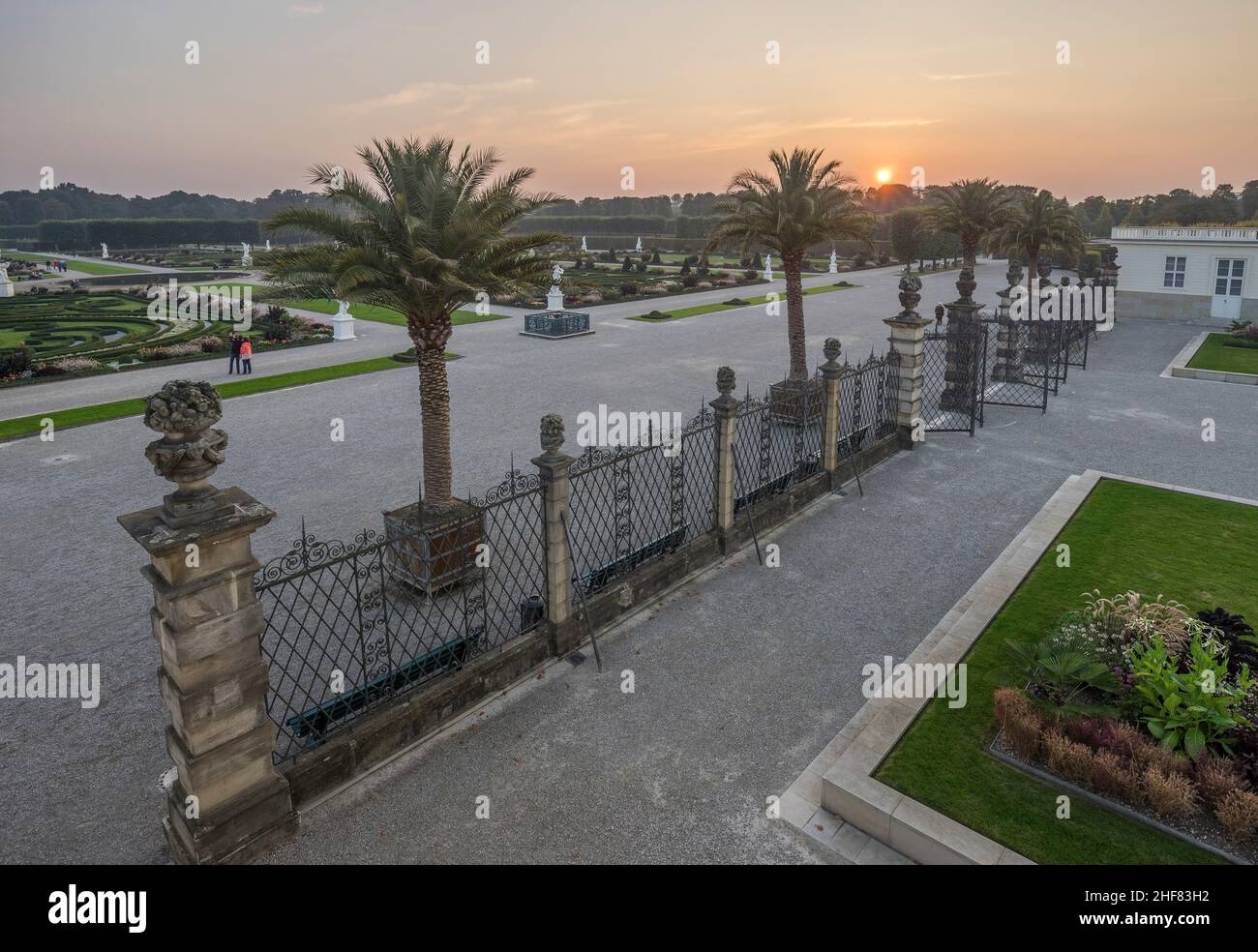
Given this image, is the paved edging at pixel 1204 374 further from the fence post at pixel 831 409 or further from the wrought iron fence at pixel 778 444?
the fence post at pixel 831 409

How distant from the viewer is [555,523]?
30.2ft

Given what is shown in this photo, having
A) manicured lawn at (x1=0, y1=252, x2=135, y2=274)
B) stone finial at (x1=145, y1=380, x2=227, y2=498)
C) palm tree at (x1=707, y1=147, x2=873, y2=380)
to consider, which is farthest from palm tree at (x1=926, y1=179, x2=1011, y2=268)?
manicured lawn at (x1=0, y1=252, x2=135, y2=274)

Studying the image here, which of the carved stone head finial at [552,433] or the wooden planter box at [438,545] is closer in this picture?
the carved stone head finial at [552,433]

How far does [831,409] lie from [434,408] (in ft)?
25.3

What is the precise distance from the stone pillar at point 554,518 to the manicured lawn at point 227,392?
1724 centimetres

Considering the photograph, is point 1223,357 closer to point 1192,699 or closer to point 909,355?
point 909,355

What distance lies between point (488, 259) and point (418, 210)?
123 cm

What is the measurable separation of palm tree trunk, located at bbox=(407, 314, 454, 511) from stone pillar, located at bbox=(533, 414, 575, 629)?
8.90 ft

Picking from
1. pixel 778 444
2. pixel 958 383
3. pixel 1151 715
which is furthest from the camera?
pixel 958 383

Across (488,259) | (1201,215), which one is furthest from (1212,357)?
(1201,215)

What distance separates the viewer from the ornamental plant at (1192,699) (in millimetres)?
7109

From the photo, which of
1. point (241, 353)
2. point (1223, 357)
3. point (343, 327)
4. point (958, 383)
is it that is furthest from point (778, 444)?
point (343, 327)

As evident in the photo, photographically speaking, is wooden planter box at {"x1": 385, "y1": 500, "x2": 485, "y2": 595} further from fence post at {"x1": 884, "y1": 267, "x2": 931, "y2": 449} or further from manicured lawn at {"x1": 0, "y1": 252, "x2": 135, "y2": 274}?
manicured lawn at {"x1": 0, "y1": 252, "x2": 135, "y2": 274}

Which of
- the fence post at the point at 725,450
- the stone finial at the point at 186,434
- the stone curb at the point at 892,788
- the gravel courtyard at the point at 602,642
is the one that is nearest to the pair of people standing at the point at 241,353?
the gravel courtyard at the point at 602,642
